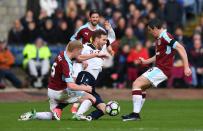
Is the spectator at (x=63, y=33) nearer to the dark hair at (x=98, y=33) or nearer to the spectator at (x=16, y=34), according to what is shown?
the spectator at (x=16, y=34)

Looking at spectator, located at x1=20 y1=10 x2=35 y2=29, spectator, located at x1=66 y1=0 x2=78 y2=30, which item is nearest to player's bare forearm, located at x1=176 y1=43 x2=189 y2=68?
spectator, located at x1=66 y1=0 x2=78 y2=30

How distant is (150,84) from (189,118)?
1.23 meters

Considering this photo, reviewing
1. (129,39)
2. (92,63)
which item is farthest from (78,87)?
(129,39)

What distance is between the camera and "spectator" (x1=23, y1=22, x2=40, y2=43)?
97.0ft

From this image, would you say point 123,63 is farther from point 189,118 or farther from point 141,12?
point 189,118

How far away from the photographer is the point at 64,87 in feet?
51.6

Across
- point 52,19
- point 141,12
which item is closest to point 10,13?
point 52,19

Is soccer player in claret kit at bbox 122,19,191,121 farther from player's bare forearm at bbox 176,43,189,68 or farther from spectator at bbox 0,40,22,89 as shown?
spectator at bbox 0,40,22,89

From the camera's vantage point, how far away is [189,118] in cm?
1686

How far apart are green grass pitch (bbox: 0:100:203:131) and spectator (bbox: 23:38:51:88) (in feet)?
21.8

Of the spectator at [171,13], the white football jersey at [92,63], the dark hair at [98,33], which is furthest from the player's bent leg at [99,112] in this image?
the spectator at [171,13]

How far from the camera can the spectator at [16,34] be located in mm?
29750

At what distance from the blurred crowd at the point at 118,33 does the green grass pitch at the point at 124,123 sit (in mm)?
6868

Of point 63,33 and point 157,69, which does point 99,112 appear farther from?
point 63,33
